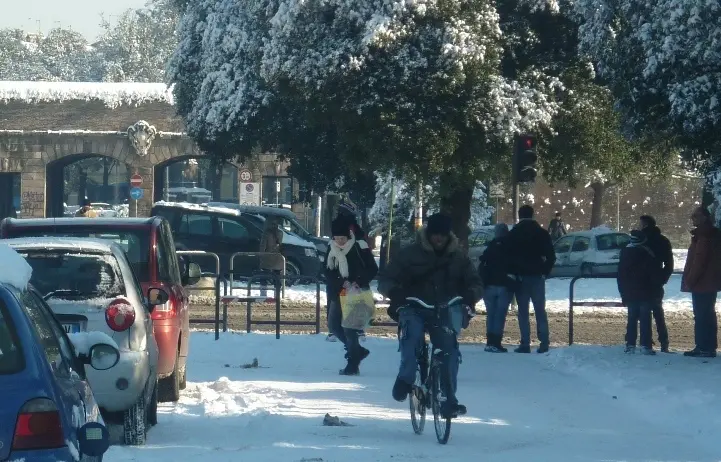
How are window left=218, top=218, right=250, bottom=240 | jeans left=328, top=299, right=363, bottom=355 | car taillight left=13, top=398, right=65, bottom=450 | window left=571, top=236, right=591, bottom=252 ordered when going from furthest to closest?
window left=571, top=236, right=591, bottom=252 → window left=218, top=218, right=250, bottom=240 → jeans left=328, top=299, right=363, bottom=355 → car taillight left=13, top=398, right=65, bottom=450

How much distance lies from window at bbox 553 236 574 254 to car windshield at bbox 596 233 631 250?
2.60ft

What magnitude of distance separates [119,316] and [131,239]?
1904 millimetres

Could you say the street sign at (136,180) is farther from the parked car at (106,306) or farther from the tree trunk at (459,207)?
the parked car at (106,306)

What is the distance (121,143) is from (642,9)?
38.6m

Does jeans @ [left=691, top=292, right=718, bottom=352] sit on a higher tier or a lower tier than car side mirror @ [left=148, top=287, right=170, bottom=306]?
lower

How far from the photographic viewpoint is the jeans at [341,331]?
15039mm

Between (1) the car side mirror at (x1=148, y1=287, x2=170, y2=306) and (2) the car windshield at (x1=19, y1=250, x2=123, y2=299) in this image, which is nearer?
(2) the car windshield at (x1=19, y1=250, x2=123, y2=299)

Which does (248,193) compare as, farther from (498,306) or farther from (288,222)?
(498,306)

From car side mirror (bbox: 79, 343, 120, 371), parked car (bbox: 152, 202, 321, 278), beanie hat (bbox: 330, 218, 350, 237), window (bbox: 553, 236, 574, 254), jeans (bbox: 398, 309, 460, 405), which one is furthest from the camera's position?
window (bbox: 553, 236, 574, 254)

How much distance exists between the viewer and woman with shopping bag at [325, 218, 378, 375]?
14.8 meters

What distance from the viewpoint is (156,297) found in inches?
448

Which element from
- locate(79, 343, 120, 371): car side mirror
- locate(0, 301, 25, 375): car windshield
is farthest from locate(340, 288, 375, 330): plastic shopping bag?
locate(0, 301, 25, 375): car windshield

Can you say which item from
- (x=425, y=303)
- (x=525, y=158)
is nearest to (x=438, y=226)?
(x=425, y=303)

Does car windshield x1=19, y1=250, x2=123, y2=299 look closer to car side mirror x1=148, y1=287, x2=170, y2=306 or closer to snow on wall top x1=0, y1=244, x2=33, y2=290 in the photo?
car side mirror x1=148, y1=287, x2=170, y2=306
